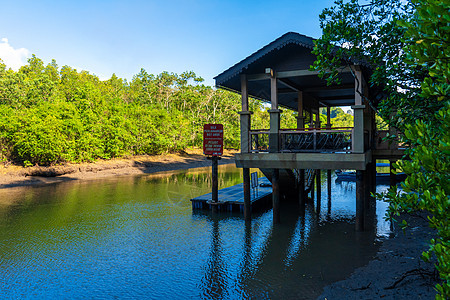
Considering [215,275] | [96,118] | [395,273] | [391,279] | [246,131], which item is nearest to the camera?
[391,279]

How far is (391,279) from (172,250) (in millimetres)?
6444

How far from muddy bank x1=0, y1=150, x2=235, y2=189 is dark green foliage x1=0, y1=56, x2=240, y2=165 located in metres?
1.08

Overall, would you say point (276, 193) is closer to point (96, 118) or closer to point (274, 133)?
point (274, 133)

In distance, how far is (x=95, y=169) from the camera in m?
32.5

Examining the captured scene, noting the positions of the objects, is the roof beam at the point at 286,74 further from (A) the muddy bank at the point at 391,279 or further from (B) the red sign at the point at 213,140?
(A) the muddy bank at the point at 391,279

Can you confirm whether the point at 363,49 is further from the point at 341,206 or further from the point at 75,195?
the point at 75,195

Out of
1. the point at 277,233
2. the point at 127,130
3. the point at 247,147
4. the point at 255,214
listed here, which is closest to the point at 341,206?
the point at 255,214

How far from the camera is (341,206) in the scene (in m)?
17.4

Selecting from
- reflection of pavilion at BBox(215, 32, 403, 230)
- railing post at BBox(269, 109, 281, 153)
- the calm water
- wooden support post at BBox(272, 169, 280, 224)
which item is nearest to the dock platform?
the calm water

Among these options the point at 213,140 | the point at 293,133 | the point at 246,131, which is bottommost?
the point at 213,140

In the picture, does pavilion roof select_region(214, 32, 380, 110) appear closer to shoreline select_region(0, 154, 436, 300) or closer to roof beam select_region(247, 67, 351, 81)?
roof beam select_region(247, 67, 351, 81)

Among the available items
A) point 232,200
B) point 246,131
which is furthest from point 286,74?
point 232,200

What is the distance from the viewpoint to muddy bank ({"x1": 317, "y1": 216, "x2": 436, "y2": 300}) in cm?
686

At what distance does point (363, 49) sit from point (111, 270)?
920cm
